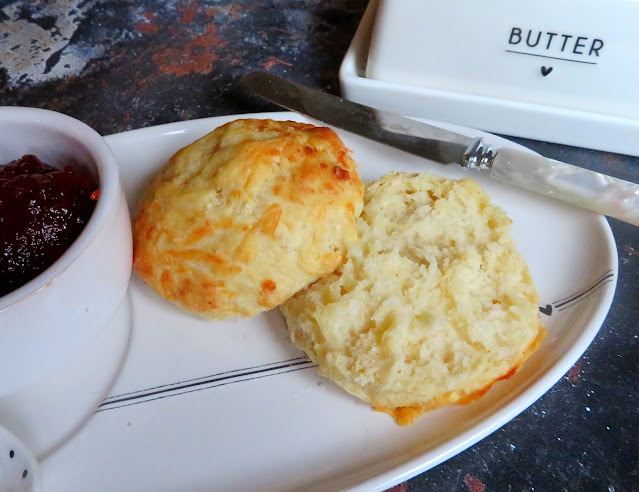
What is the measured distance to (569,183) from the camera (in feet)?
5.03

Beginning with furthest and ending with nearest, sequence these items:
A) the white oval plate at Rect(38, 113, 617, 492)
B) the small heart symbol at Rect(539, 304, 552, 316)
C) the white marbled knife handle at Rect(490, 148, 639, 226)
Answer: the white marbled knife handle at Rect(490, 148, 639, 226)
the small heart symbol at Rect(539, 304, 552, 316)
the white oval plate at Rect(38, 113, 617, 492)

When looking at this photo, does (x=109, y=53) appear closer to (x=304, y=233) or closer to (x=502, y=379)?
(x=304, y=233)

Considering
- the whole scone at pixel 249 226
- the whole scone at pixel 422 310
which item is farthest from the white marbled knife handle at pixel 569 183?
the whole scone at pixel 249 226

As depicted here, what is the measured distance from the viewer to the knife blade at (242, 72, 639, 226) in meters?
1.50

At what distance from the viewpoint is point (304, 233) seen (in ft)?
4.04

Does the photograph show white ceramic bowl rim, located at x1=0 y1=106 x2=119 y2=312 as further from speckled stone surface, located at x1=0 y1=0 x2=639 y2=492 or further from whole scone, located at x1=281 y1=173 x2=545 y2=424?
speckled stone surface, located at x1=0 y1=0 x2=639 y2=492

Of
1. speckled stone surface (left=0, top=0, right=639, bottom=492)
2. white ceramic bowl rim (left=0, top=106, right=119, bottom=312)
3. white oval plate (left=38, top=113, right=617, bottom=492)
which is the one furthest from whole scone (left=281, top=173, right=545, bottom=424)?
white ceramic bowl rim (left=0, top=106, right=119, bottom=312)

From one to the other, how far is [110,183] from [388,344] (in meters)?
0.66

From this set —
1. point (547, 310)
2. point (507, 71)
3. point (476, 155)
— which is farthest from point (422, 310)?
point (507, 71)

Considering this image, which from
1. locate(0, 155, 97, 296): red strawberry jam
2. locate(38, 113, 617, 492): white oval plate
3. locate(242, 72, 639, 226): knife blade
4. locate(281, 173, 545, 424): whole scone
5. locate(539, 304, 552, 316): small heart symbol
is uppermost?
locate(0, 155, 97, 296): red strawberry jam

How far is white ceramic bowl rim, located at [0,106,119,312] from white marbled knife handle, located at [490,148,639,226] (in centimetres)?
105

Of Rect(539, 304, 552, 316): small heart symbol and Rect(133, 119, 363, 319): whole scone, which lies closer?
Rect(133, 119, 363, 319): whole scone

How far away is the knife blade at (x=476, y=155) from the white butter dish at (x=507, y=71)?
212 mm

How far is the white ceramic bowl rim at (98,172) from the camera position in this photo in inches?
37.7
